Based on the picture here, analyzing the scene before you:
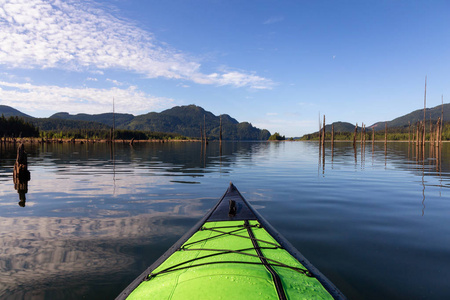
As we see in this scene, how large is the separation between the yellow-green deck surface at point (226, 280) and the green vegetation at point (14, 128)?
129933 mm

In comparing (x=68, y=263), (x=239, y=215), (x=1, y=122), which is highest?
(x=1, y=122)

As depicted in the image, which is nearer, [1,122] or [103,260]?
[103,260]

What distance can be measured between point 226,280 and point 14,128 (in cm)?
13967

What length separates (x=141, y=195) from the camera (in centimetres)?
1170

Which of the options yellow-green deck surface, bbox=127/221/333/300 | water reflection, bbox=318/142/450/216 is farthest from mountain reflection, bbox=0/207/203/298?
water reflection, bbox=318/142/450/216

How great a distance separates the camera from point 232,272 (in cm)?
322

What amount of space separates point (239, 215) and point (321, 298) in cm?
354

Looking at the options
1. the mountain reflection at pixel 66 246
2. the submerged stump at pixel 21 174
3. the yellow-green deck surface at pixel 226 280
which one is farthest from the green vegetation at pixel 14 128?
the yellow-green deck surface at pixel 226 280

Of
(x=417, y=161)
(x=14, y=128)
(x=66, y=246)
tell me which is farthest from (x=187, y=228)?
(x=14, y=128)

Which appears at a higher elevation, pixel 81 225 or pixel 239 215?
pixel 239 215

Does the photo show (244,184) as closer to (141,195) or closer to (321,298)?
(141,195)

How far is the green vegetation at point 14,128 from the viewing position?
10150cm

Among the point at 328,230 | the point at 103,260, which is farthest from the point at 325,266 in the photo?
the point at 103,260

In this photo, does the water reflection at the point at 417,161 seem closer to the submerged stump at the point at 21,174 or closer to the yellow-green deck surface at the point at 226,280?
the yellow-green deck surface at the point at 226,280
